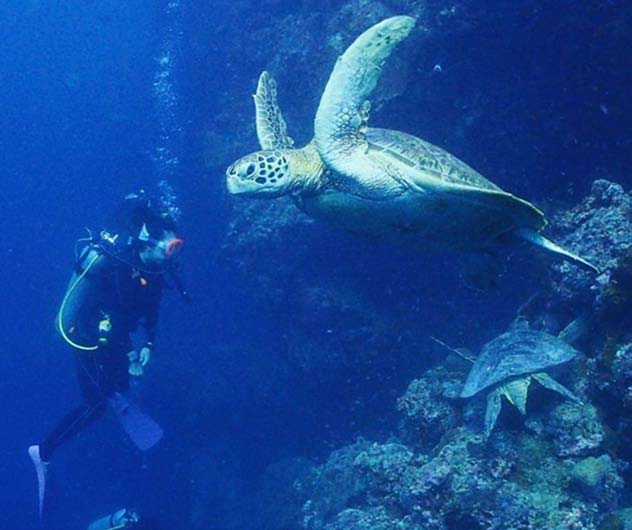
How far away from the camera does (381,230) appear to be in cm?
405

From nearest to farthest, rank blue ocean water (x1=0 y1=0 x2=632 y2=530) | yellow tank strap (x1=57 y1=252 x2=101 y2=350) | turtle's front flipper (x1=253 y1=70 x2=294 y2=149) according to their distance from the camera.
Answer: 1. turtle's front flipper (x1=253 y1=70 x2=294 y2=149)
2. yellow tank strap (x1=57 y1=252 x2=101 y2=350)
3. blue ocean water (x1=0 y1=0 x2=632 y2=530)

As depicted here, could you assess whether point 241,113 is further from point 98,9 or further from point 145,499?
point 98,9

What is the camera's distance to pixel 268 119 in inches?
166

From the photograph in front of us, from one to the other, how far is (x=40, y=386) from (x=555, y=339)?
151 feet

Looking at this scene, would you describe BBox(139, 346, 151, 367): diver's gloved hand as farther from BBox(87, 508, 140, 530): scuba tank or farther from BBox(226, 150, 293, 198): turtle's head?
BBox(226, 150, 293, 198): turtle's head

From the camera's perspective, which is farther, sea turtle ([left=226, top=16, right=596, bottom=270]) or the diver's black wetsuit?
the diver's black wetsuit

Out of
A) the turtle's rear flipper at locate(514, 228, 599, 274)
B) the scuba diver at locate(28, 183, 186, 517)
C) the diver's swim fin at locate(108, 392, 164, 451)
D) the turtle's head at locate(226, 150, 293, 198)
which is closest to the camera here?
the turtle's head at locate(226, 150, 293, 198)

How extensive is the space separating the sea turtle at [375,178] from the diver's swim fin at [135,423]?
16.9 feet

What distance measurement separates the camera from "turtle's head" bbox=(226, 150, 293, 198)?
3287 mm

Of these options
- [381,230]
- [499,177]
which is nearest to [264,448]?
[499,177]

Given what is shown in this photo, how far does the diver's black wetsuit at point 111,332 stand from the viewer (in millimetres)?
6555

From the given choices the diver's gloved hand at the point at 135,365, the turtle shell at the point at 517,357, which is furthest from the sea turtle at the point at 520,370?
the diver's gloved hand at the point at 135,365

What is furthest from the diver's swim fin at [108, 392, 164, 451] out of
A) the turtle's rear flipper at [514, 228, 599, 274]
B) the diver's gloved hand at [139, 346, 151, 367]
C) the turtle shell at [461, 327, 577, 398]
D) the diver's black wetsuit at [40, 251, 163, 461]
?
the turtle's rear flipper at [514, 228, 599, 274]

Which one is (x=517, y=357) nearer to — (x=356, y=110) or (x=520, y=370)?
(x=520, y=370)
